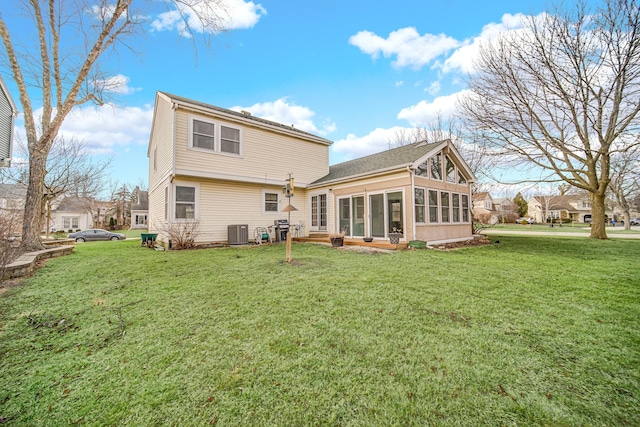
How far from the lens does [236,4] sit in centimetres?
929

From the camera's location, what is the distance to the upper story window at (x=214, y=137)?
1002 cm

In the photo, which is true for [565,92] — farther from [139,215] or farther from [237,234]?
[139,215]

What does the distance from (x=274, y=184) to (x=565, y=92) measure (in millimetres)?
14592

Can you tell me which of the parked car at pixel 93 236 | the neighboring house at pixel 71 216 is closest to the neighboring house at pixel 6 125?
the parked car at pixel 93 236

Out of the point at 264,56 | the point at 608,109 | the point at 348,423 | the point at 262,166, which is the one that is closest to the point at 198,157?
the point at 262,166

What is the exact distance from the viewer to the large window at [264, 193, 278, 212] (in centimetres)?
1214

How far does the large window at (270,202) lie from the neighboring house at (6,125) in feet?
36.6

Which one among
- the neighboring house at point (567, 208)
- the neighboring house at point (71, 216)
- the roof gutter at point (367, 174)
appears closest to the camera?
the roof gutter at point (367, 174)

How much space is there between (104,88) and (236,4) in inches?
267

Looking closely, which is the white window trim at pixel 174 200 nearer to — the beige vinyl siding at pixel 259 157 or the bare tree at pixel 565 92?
the beige vinyl siding at pixel 259 157

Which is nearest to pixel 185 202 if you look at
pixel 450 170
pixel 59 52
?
pixel 59 52

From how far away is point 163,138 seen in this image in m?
11.2

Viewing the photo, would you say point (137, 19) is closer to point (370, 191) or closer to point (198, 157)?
point (198, 157)

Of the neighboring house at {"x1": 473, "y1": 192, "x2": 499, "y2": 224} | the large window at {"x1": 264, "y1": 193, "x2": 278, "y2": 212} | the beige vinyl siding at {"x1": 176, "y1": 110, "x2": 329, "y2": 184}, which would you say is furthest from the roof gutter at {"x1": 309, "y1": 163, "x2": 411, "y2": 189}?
the neighboring house at {"x1": 473, "y1": 192, "x2": 499, "y2": 224}
